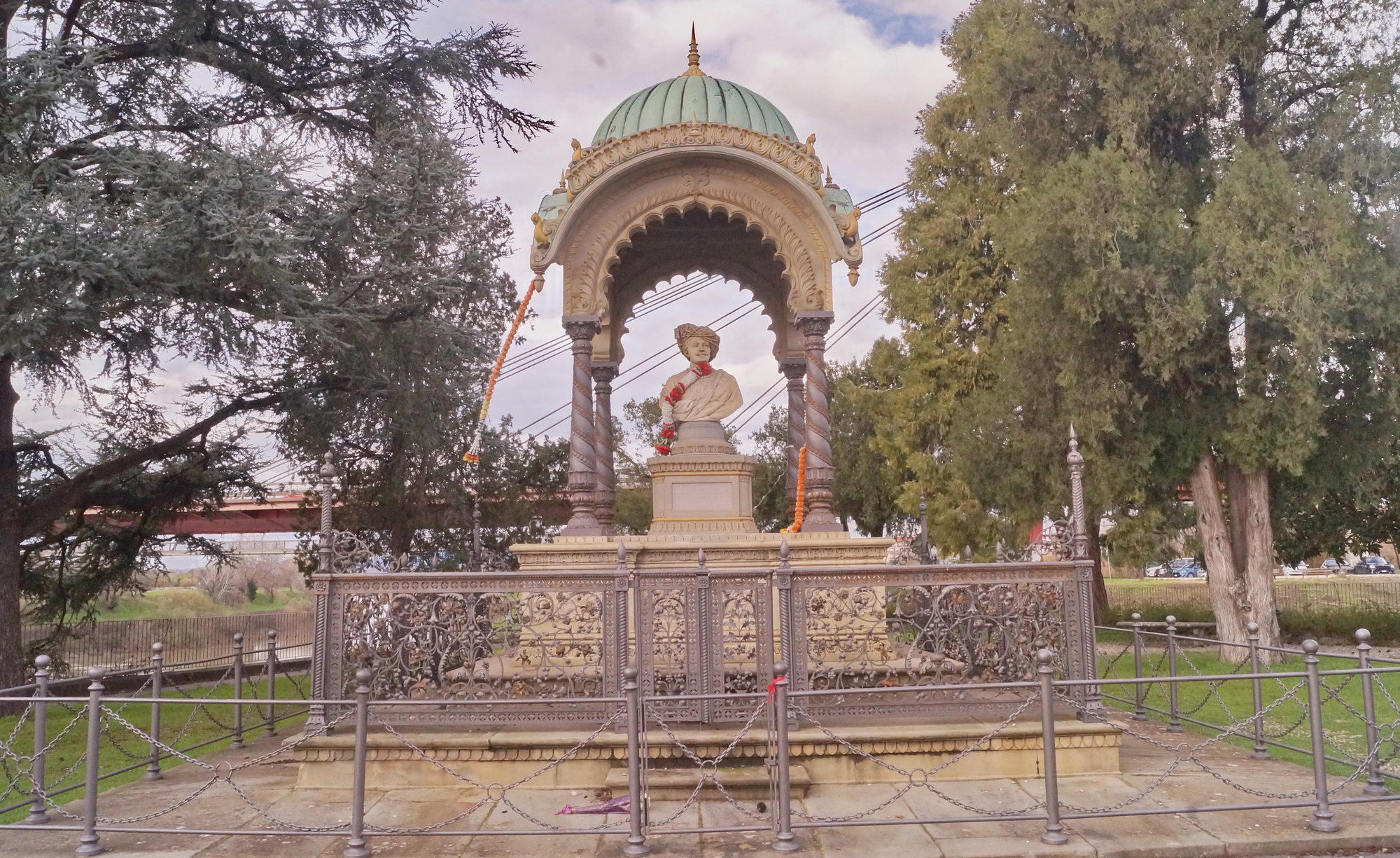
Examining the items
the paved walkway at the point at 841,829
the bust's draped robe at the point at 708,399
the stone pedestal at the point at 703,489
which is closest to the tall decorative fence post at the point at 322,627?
the paved walkway at the point at 841,829

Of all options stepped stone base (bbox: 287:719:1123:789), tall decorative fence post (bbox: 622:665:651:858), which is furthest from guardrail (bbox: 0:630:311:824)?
tall decorative fence post (bbox: 622:665:651:858)

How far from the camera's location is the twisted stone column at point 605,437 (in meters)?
13.4

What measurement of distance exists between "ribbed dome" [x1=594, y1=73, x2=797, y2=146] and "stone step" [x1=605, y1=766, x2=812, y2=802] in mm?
9042

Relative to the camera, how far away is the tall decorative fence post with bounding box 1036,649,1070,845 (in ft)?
20.2

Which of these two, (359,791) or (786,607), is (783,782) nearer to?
(786,607)

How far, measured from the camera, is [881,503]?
110 ft

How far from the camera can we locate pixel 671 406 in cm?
1272

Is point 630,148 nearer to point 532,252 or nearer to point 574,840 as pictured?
point 532,252

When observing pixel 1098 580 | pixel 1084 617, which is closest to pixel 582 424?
pixel 1084 617

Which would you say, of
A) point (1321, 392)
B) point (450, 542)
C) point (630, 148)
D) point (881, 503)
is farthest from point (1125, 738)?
point (881, 503)

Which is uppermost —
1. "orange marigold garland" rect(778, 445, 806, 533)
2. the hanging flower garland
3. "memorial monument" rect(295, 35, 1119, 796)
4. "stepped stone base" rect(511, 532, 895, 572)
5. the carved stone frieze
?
the carved stone frieze

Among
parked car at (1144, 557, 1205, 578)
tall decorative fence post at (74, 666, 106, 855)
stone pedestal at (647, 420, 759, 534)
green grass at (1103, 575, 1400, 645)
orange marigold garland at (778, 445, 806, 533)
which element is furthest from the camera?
parked car at (1144, 557, 1205, 578)

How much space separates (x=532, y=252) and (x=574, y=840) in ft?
23.7

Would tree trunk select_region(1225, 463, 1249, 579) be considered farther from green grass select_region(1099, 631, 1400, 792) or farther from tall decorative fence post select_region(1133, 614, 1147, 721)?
tall decorative fence post select_region(1133, 614, 1147, 721)
